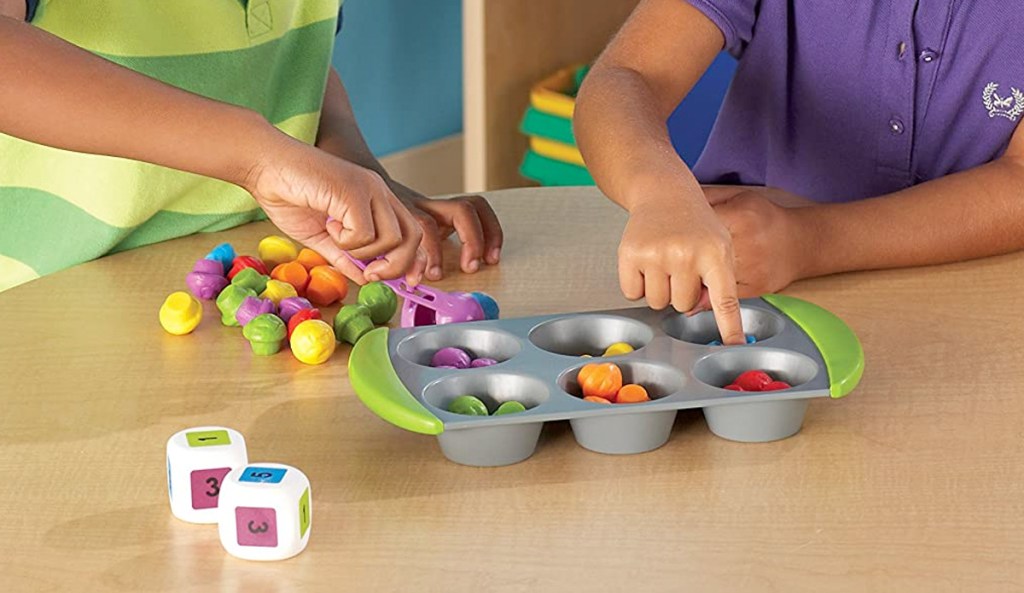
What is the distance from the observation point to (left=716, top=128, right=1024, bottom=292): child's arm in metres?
0.92

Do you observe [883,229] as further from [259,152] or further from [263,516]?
[263,516]

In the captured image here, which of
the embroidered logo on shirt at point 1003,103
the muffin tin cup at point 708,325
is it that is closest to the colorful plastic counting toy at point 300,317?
the muffin tin cup at point 708,325

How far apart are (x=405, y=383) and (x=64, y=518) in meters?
0.18

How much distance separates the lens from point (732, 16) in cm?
110

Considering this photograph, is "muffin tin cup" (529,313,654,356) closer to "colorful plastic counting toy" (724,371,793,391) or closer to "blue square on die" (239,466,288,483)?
"colorful plastic counting toy" (724,371,793,391)

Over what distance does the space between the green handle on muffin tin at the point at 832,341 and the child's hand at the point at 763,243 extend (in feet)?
0.24

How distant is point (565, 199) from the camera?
111cm

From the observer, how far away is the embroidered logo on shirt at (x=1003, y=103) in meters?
1.07

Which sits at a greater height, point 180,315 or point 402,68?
point 180,315

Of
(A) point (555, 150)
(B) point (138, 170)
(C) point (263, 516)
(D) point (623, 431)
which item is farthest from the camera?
(A) point (555, 150)

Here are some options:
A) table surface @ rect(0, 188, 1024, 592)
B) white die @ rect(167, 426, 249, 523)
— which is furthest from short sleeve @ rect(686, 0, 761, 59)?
white die @ rect(167, 426, 249, 523)

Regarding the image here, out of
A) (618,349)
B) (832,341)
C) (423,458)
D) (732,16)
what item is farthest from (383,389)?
(732,16)

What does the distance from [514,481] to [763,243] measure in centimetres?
32

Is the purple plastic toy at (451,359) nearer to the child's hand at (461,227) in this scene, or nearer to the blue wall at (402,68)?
the child's hand at (461,227)
